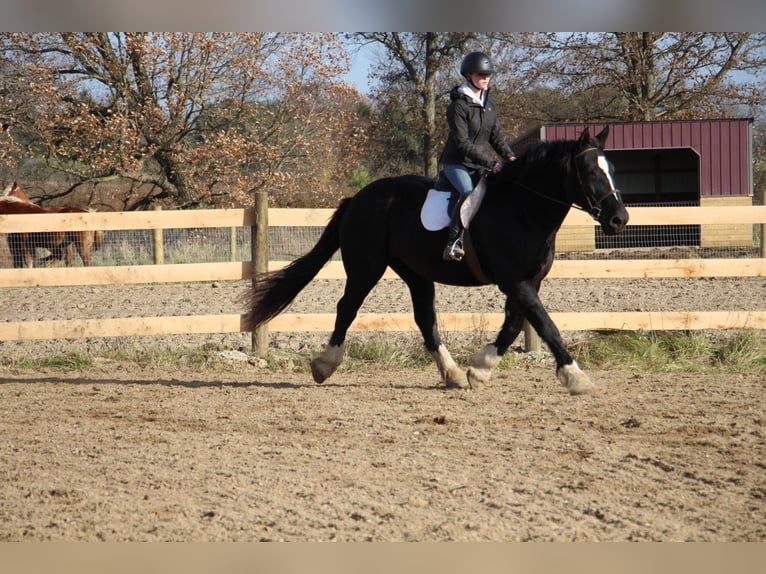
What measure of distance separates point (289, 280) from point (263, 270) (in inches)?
41.1

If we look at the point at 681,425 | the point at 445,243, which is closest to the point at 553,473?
the point at 681,425

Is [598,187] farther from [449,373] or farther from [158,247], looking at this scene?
[158,247]

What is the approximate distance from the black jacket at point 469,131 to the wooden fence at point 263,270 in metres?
1.78

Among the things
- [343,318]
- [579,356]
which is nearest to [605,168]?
[343,318]

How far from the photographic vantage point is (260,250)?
7738 mm

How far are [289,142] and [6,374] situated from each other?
14066 millimetres

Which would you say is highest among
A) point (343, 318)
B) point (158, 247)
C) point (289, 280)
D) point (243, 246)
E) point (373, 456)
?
point (243, 246)

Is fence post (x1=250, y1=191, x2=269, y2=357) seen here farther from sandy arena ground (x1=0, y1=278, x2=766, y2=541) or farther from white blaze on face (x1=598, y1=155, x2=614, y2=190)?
white blaze on face (x1=598, y1=155, x2=614, y2=190)

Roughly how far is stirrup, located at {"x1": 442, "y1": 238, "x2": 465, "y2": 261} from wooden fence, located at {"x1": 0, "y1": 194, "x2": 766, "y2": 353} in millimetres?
1749

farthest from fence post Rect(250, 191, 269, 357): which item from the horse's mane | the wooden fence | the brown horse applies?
the brown horse

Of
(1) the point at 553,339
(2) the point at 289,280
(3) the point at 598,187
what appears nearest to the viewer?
(3) the point at 598,187

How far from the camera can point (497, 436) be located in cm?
475

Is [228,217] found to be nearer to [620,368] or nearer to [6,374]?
[6,374]

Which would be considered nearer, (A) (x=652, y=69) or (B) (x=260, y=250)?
(B) (x=260, y=250)
